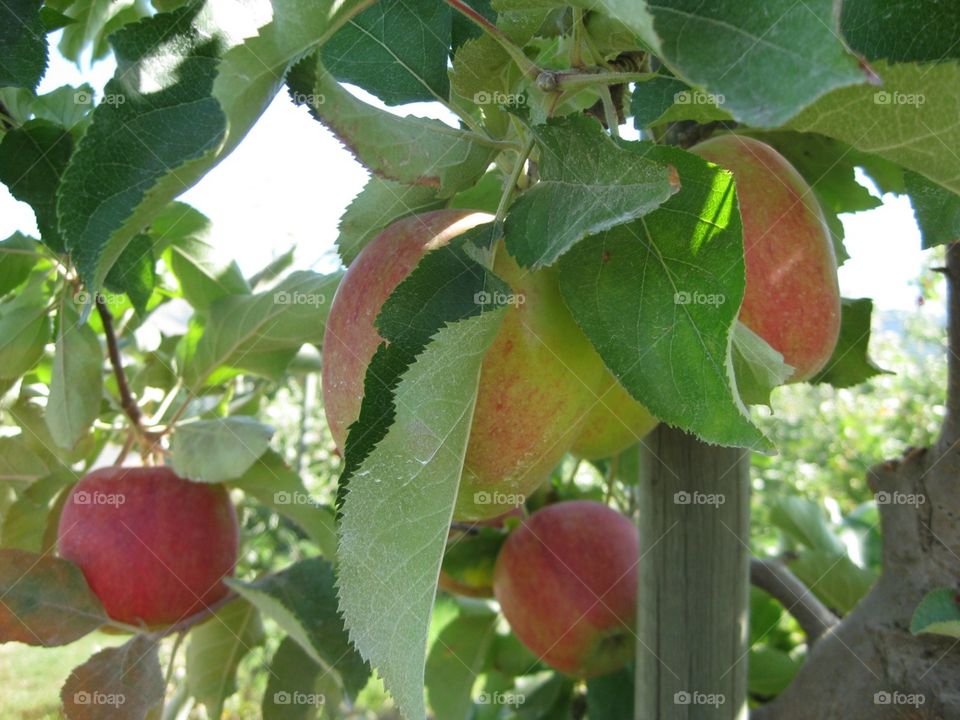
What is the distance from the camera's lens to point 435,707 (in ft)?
3.60

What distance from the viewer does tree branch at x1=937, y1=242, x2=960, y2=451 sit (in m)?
0.68

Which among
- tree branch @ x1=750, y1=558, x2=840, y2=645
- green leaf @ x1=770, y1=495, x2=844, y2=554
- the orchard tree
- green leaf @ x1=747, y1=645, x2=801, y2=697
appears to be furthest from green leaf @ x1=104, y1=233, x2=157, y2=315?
green leaf @ x1=770, y1=495, x2=844, y2=554

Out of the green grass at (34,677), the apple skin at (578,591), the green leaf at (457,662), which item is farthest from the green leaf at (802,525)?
the green grass at (34,677)

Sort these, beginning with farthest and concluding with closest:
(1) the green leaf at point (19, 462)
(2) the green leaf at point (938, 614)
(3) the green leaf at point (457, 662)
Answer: (3) the green leaf at point (457, 662)
(1) the green leaf at point (19, 462)
(2) the green leaf at point (938, 614)

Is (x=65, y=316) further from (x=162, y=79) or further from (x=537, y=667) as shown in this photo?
(x=537, y=667)

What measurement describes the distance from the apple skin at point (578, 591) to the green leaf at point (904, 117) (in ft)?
2.36

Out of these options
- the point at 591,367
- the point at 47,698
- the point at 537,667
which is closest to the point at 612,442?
the point at 591,367

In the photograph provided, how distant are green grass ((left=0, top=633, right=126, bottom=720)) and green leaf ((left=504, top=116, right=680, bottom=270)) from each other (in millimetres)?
3070

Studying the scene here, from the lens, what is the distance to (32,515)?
1060 millimetres

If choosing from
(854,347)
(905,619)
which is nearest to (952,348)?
(854,347)

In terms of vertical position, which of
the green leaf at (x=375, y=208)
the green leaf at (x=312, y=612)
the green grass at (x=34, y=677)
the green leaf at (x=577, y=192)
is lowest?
the green grass at (x=34, y=677)

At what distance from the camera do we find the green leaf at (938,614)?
25.5 inches

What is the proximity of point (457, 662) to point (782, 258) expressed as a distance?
0.75 m

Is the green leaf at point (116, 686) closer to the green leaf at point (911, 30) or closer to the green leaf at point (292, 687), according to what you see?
the green leaf at point (292, 687)
